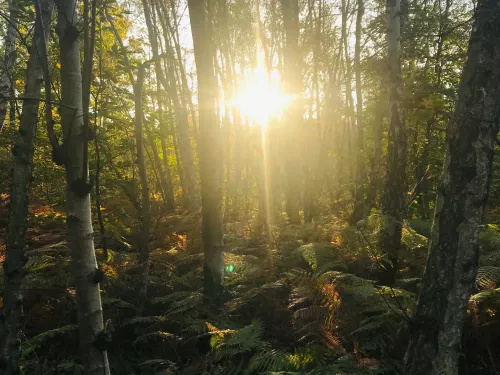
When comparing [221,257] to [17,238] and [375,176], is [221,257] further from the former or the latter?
[375,176]

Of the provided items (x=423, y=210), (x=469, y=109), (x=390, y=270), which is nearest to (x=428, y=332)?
(x=469, y=109)

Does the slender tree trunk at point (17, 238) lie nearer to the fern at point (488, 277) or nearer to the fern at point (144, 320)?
the fern at point (144, 320)

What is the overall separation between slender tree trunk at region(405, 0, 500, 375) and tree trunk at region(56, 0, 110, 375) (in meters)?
2.28

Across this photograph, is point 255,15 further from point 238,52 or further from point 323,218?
point 323,218

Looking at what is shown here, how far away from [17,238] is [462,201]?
12.3 feet

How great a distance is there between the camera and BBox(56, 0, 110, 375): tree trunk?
2184 millimetres

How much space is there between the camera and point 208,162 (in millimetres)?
5176

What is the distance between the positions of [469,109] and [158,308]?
4.62 metres

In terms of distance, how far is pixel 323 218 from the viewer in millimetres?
9977

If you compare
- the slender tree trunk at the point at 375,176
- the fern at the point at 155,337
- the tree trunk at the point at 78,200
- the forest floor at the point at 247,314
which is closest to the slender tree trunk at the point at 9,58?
the tree trunk at the point at 78,200

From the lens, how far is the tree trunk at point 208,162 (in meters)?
5.12

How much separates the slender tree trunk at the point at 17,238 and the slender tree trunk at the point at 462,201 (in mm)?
3389

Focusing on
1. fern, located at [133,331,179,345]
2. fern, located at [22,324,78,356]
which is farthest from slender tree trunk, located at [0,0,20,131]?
fern, located at [133,331,179,345]

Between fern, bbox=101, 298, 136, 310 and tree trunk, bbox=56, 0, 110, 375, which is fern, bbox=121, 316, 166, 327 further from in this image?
tree trunk, bbox=56, 0, 110, 375
